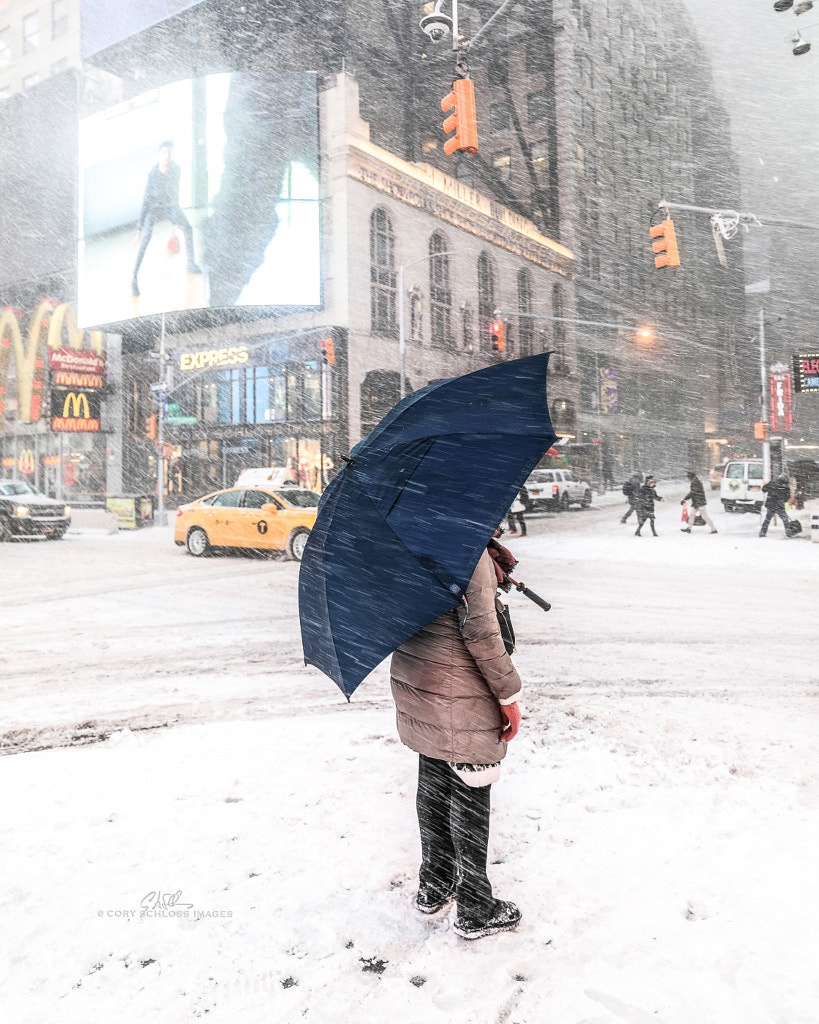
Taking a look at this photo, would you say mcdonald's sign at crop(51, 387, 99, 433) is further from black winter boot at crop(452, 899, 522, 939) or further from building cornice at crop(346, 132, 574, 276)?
black winter boot at crop(452, 899, 522, 939)

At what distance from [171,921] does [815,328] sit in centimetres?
15353

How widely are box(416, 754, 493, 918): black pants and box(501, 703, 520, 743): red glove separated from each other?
24cm

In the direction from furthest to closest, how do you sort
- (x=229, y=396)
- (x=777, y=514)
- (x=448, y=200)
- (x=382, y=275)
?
(x=448, y=200) → (x=229, y=396) → (x=382, y=275) → (x=777, y=514)

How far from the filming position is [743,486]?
25.1 meters

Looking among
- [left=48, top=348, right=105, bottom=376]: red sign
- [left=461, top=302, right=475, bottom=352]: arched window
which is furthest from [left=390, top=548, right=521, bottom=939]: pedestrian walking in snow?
[left=461, top=302, right=475, bottom=352]: arched window

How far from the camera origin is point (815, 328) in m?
131

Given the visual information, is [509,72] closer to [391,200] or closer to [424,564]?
[391,200]

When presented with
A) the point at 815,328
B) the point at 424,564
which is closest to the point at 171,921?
the point at 424,564

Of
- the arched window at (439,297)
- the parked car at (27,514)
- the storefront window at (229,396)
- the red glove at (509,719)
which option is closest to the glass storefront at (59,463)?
the storefront window at (229,396)

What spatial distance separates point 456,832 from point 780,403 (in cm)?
3433

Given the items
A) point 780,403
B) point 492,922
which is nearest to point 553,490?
point 780,403

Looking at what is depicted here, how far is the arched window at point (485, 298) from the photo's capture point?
140ft

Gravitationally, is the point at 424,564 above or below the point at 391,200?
below
